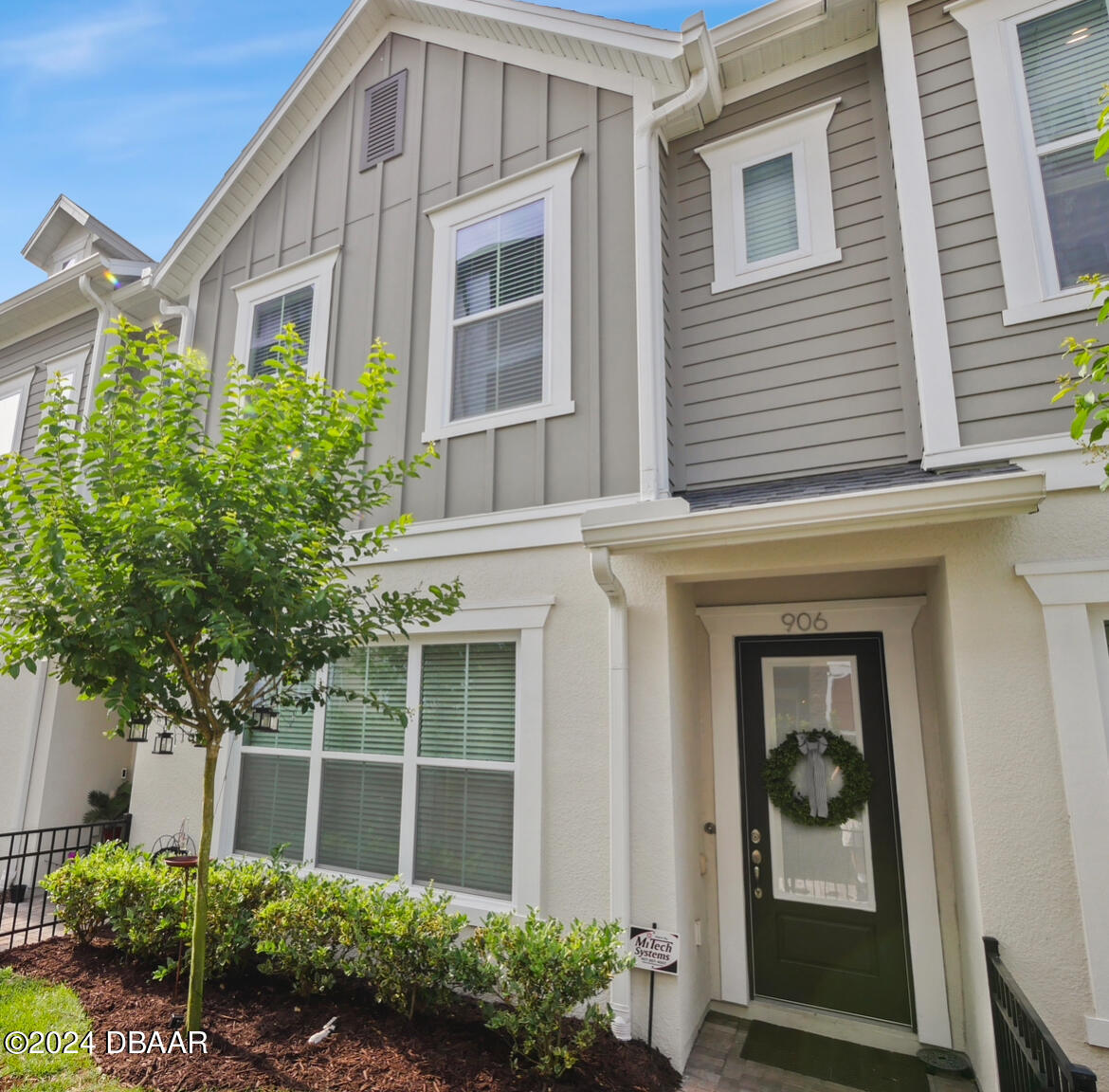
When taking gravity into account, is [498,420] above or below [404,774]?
above

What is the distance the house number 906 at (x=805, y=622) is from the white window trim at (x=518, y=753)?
1686 millimetres

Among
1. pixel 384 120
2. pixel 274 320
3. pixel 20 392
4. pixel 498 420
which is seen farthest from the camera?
pixel 20 392

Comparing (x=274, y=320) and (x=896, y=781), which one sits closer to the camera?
(x=896, y=781)

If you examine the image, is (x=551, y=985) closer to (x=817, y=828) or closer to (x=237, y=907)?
(x=817, y=828)

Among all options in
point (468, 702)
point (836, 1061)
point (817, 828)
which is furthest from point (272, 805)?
point (836, 1061)

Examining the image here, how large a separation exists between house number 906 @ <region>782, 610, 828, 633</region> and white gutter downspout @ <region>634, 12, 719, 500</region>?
1282 mm

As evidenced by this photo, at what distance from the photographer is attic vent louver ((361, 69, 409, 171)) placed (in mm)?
6332

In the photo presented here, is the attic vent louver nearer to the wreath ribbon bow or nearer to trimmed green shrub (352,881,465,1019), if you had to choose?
the wreath ribbon bow

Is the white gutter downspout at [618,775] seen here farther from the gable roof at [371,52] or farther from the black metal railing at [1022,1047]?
the gable roof at [371,52]

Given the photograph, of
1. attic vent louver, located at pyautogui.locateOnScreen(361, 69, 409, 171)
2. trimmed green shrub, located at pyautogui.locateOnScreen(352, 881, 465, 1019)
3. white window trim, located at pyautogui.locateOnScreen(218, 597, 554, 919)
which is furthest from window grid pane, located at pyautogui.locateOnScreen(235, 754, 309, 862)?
attic vent louver, located at pyautogui.locateOnScreen(361, 69, 409, 171)

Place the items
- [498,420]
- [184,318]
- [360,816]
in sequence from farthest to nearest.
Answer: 1. [184,318]
2. [498,420]
3. [360,816]

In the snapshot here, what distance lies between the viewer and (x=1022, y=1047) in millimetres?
2652

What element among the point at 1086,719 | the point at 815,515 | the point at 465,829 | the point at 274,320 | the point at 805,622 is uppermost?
the point at 274,320

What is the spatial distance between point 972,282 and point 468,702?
4118 millimetres
